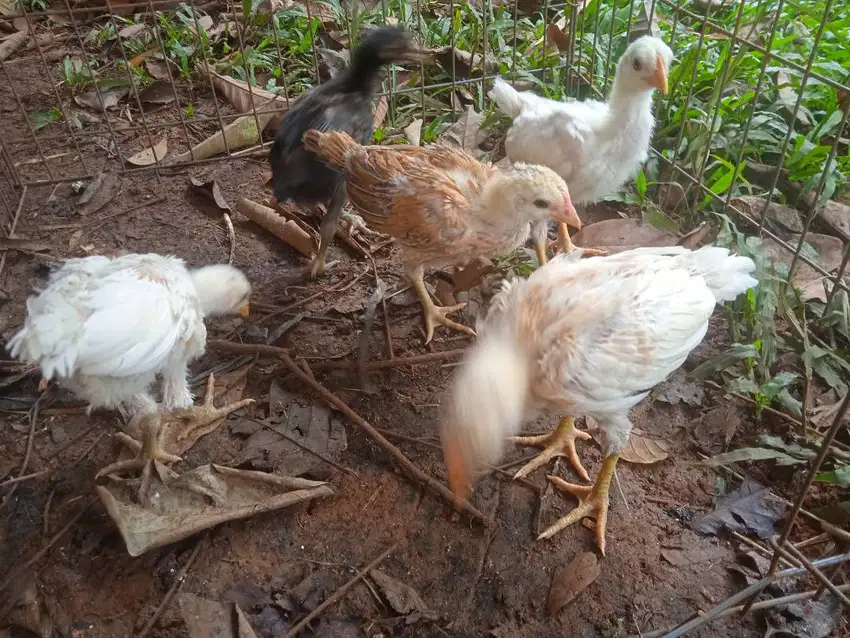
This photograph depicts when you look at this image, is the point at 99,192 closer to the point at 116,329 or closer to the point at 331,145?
the point at 331,145

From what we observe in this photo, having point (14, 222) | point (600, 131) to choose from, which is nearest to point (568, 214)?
point (600, 131)

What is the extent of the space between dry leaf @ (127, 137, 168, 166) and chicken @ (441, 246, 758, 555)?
10.2 ft

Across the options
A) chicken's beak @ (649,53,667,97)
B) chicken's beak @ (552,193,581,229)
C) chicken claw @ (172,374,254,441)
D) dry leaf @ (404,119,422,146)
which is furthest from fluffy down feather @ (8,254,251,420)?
chicken's beak @ (649,53,667,97)

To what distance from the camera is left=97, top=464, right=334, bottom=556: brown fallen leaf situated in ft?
7.98

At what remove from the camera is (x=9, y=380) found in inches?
121

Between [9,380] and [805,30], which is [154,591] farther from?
[805,30]

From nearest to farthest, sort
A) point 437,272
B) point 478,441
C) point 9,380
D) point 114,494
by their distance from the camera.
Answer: point 478,441 → point 114,494 → point 9,380 → point 437,272

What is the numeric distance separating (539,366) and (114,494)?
1814 millimetres

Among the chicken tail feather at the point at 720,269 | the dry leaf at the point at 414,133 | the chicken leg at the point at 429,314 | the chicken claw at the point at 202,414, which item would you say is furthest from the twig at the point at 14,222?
the chicken tail feather at the point at 720,269

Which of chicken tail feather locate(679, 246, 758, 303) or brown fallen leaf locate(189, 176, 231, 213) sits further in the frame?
brown fallen leaf locate(189, 176, 231, 213)

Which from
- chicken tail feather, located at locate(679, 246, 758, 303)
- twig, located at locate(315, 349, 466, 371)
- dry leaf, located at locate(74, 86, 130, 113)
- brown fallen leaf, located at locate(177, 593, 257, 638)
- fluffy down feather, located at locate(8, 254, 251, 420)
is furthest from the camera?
dry leaf, located at locate(74, 86, 130, 113)

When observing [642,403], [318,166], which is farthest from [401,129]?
[642,403]

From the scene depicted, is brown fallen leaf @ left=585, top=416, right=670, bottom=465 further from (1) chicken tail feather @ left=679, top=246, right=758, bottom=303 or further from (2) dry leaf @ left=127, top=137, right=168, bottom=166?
(2) dry leaf @ left=127, top=137, right=168, bottom=166

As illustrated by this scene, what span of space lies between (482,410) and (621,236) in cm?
203
